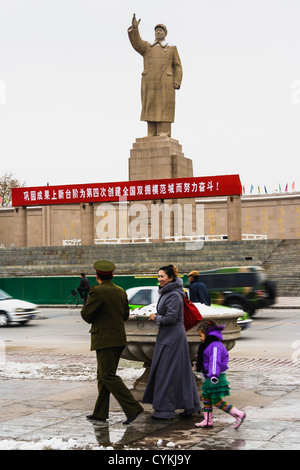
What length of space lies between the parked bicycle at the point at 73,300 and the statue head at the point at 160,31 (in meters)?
23.0

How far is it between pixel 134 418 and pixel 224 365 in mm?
1159

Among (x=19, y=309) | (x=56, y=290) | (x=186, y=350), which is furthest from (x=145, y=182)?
(x=186, y=350)

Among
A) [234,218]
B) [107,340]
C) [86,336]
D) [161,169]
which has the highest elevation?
[161,169]

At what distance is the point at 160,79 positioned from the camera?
47.9 meters

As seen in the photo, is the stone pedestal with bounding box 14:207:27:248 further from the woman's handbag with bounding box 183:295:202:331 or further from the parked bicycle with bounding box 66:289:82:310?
the woman's handbag with bounding box 183:295:202:331

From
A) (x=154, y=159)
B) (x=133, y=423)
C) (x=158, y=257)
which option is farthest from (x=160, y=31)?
(x=133, y=423)

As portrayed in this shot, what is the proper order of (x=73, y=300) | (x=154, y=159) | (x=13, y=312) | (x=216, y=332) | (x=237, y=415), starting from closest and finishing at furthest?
(x=237, y=415)
(x=216, y=332)
(x=13, y=312)
(x=73, y=300)
(x=154, y=159)

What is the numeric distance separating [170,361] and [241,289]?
14.1m

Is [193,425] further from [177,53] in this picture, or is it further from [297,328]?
[177,53]

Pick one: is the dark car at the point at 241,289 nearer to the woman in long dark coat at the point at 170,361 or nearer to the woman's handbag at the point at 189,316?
the woman's handbag at the point at 189,316

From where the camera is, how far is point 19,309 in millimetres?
21656

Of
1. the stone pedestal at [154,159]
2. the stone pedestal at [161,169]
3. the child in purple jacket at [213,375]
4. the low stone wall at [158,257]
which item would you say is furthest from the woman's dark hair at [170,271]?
the stone pedestal at [154,159]

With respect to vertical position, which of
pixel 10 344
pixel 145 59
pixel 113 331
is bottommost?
pixel 10 344

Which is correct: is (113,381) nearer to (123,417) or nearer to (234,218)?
(123,417)
